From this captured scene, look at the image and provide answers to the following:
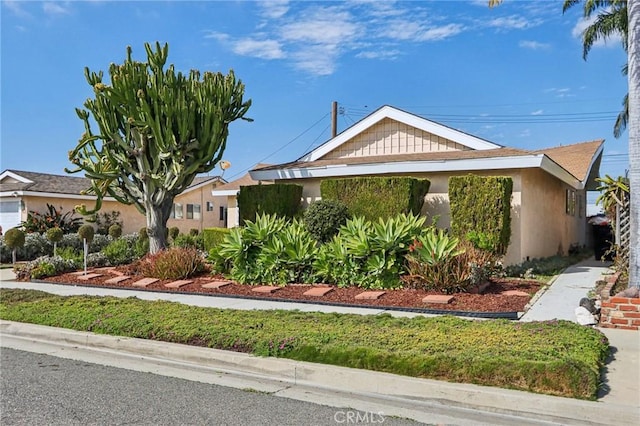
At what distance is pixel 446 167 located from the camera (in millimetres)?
14156

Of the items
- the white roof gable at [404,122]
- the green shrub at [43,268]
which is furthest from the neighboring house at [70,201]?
the white roof gable at [404,122]

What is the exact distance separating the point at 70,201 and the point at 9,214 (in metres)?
2.74

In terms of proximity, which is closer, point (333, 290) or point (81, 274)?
point (333, 290)

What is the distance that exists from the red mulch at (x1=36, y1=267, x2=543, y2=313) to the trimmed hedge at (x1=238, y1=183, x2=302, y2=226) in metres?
3.46

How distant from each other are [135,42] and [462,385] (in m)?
14.8

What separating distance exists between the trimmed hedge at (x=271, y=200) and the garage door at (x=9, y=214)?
14515 millimetres

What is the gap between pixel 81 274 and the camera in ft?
48.3

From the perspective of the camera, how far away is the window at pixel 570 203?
20141 mm

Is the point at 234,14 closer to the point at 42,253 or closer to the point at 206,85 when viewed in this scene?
the point at 206,85

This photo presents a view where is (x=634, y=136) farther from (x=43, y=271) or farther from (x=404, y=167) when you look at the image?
(x=43, y=271)

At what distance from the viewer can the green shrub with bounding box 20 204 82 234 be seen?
925 inches

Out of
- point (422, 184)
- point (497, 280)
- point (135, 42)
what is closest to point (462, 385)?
point (497, 280)

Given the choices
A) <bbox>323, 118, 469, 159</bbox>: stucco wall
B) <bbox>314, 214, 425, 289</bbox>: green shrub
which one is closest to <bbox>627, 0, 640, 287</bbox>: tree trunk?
<bbox>314, 214, 425, 289</bbox>: green shrub

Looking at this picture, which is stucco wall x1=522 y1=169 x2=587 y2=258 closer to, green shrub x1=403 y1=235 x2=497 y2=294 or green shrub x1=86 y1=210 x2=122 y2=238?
green shrub x1=403 y1=235 x2=497 y2=294
